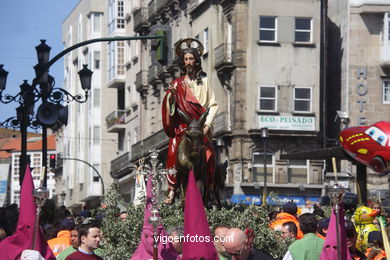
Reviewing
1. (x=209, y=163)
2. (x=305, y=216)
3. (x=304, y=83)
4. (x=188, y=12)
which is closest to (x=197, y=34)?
(x=188, y=12)

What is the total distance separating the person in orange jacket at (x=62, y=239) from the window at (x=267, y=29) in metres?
37.3

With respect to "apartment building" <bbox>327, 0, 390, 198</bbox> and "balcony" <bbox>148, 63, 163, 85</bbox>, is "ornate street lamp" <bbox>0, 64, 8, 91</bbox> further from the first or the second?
"balcony" <bbox>148, 63, 163, 85</bbox>

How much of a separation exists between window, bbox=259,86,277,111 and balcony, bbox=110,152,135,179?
14860 mm

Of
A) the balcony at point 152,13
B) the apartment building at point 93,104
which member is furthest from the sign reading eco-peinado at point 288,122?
the apartment building at point 93,104

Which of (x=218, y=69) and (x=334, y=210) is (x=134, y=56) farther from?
(x=334, y=210)

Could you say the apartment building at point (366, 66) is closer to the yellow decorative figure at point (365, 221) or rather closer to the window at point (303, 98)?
the window at point (303, 98)

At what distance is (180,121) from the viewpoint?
18.4 meters

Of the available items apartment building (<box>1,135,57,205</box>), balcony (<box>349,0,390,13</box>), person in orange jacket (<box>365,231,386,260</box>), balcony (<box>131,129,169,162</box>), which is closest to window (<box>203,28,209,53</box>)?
balcony (<box>131,129,169,162</box>)

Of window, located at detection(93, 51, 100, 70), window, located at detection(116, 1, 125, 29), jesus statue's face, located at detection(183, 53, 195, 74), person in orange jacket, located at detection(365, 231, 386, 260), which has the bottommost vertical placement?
person in orange jacket, located at detection(365, 231, 386, 260)

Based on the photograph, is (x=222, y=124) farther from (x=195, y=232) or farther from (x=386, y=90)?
(x=195, y=232)

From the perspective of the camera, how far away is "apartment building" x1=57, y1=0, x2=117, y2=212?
7781cm

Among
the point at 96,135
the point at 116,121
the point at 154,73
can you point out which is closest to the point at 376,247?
the point at 154,73

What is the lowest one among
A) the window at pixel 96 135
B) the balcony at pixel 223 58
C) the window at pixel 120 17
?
the window at pixel 96 135

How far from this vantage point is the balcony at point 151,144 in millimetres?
59219
